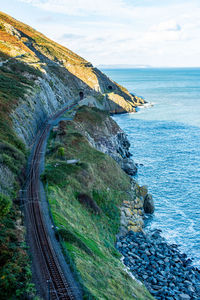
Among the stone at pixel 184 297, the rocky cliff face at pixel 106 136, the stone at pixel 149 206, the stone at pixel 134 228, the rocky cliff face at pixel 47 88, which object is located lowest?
the stone at pixel 184 297

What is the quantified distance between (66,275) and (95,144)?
41769 mm

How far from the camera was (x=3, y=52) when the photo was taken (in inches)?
3541

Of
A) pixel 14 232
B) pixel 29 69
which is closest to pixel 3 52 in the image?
pixel 29 69

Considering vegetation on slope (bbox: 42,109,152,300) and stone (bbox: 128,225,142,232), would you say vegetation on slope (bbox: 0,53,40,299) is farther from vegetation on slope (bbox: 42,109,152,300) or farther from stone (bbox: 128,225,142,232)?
stone (bbox: 128,225,142,232)

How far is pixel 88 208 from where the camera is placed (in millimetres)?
35344

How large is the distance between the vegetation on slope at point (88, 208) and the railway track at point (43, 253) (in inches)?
49.4

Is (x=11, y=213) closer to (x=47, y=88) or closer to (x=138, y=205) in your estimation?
(x=138, y=205)

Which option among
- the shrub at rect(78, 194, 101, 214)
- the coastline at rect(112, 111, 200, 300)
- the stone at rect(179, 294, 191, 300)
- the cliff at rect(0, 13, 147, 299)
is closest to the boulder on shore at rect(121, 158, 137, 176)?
the cliff at rect(0, 13, 147, 299)

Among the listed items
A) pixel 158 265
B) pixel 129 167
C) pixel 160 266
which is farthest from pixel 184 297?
pixel 129 167

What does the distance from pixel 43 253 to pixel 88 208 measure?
15133 millimetres

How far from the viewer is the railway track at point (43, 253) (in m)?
17.1

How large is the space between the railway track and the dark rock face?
39.8 ft

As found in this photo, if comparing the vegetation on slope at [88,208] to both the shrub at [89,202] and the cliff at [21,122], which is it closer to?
the shrub at [89,202]

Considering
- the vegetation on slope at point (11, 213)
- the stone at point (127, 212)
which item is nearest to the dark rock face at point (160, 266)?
the stone at point (127, 212)
